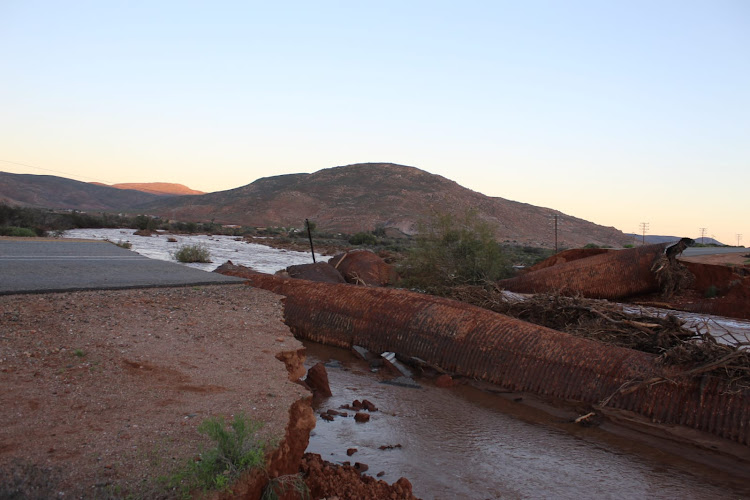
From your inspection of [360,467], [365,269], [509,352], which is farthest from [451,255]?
[360,467]

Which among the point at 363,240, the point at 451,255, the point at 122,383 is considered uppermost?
the point at 451,255

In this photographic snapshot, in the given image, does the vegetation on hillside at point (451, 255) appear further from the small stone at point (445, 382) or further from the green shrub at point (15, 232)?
the green shrub at point (15, 232)

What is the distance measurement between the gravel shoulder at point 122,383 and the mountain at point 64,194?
360ft

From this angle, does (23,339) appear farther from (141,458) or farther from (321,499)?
(321,499)

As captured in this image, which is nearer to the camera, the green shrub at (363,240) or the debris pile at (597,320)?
the debris pile at (597,320)

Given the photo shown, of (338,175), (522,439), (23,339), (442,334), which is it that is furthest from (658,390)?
(338,175)

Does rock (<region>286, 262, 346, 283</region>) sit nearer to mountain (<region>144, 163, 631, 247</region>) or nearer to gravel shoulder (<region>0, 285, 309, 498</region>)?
gravel shoulder (<region>0, 285, 309, 498</region>)

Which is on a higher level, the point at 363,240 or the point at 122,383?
the point at 363,240

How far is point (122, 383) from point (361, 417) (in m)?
2.42

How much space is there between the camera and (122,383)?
490cm

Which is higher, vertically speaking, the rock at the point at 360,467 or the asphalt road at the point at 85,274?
the asphalt road at the point at 85,274

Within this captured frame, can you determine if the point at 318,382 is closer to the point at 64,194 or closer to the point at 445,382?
the point at 445,382

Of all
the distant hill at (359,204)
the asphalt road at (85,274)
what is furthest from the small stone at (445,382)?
the distant hill at (359,204)

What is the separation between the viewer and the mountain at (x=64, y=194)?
Answer: 110 metres
